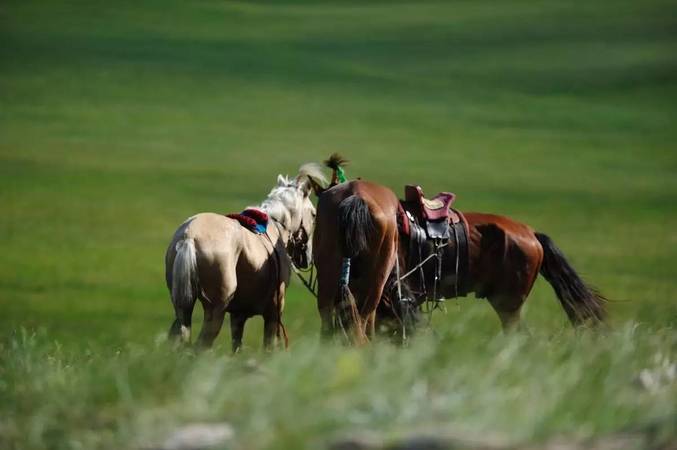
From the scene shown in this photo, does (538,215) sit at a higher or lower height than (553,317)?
lower

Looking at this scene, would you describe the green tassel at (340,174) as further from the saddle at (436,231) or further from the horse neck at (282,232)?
the horse neck at (282,232)

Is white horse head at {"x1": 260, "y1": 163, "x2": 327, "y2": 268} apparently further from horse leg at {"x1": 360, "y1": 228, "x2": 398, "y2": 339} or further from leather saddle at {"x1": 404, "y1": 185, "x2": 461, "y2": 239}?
horse leg at {"x1": 360, "y1": 228, "x2": 398, "y2": 339}

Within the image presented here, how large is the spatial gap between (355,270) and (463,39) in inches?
1968

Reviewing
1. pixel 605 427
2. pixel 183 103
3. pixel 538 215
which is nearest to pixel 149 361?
pixel 605 427

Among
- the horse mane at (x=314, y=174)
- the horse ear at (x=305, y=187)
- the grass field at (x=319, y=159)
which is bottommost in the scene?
the grass field at (x=319, y=159)

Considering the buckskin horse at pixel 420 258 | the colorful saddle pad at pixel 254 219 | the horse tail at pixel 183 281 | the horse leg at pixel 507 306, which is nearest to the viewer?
the buckskin horse at pixel 420 258

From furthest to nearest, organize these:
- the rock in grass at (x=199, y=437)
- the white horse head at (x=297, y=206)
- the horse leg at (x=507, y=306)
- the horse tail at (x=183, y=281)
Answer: the horse leg at (x=507, y=306) < the white horse head at (x=297, y=206) < the horse tail at (x=183, y=281) < the rock in grass at (x=199, y=437)

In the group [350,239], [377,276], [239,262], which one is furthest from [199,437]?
[239,262]

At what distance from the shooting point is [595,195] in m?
35.3

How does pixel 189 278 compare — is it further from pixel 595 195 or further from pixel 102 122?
pixel 102 122

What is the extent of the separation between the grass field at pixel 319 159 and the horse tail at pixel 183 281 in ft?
2.22

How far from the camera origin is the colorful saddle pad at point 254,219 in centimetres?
999

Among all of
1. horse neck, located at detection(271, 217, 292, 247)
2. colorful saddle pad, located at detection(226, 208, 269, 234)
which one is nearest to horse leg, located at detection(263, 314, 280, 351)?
horse neck, located at detection(271, 217, 292, 247)

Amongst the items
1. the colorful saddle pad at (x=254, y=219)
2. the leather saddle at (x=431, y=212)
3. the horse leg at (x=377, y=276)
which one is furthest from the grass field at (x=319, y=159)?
the colorful saddle pad at (x=254, y=219)
